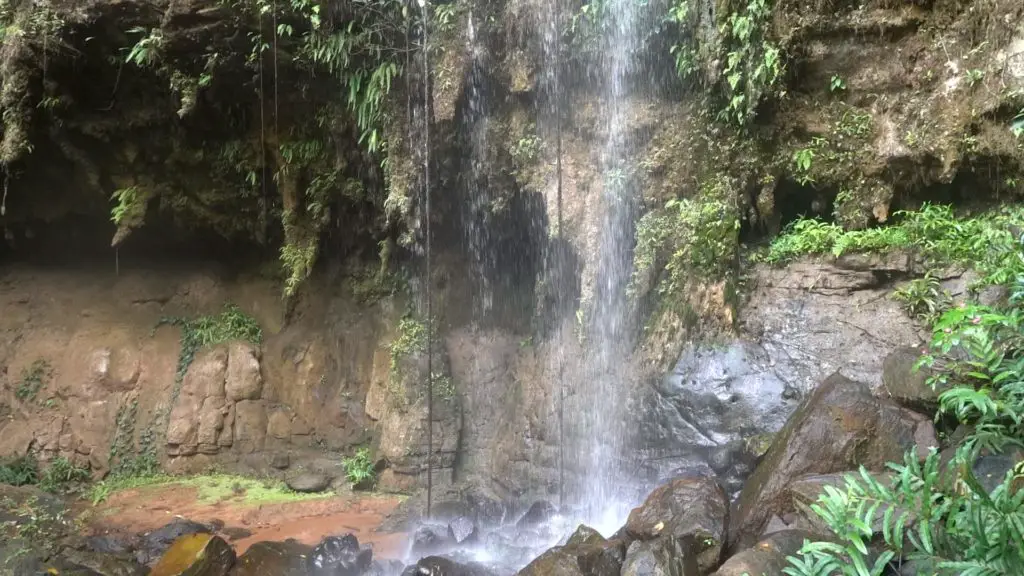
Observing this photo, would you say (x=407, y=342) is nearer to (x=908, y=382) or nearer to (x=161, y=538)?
(x=161, y=538)

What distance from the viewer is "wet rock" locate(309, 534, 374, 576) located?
21.0 feet

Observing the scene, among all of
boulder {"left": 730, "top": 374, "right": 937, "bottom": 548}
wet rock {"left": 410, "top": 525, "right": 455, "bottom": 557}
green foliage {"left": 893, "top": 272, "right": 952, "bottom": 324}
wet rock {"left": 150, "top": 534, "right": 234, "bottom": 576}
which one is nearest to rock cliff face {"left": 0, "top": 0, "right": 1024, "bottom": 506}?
green foliage {"left": 893, "top": 272, "right": 952, "bottom": 324}

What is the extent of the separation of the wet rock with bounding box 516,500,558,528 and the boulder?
2.97m

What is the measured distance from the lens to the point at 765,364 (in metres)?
7.20

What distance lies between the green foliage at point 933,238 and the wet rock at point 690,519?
3106mm

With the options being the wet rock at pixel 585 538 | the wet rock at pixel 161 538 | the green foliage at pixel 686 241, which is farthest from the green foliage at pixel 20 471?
the green foliage at pixel 686 241

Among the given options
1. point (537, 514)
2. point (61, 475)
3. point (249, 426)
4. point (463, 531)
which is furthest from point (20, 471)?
point (537, 514)

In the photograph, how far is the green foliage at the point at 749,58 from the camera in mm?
7395

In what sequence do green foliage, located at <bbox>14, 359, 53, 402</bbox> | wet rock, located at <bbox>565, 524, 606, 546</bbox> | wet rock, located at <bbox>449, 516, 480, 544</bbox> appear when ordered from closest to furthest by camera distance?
wet rock, located at <bbox>565, 524, 606, 546</bbox>
wet rock, located at <bbox>449, 516, 480, 544</bbox>
green foliage, located at <bbox>14, 359, 53, 402</bbox>

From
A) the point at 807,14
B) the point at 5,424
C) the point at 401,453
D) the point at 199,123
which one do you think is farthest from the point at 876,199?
the point at 5,424

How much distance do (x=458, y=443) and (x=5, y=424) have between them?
7.39 m

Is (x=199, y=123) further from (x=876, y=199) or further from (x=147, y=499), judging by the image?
(x=876, y=199)

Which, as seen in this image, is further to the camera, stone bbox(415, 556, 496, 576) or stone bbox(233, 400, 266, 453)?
stone bbox(233, 400, 266, 453)

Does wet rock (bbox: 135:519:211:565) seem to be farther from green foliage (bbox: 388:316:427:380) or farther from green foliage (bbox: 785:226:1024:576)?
green foliage (bbox: 785:226:1024:576)
